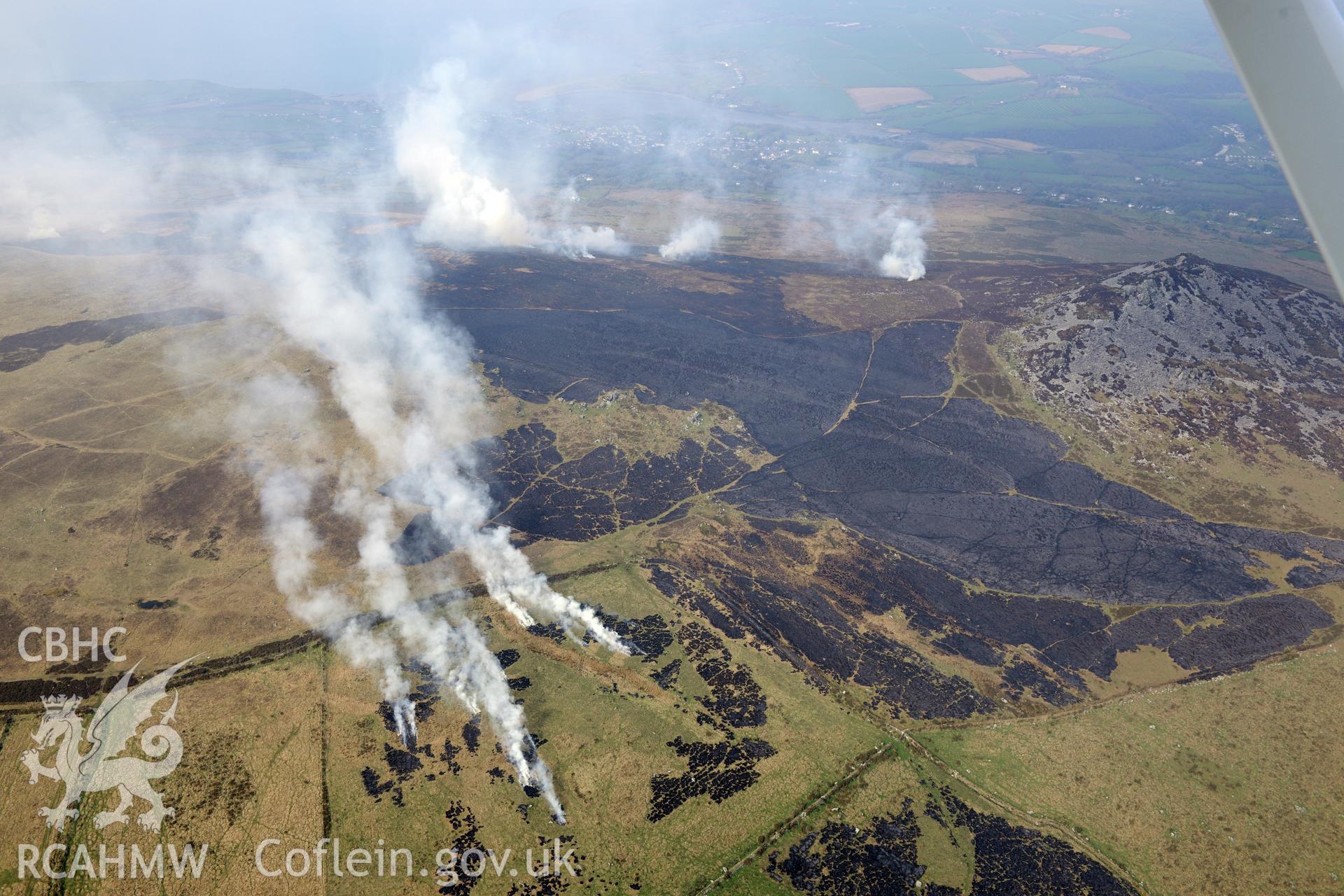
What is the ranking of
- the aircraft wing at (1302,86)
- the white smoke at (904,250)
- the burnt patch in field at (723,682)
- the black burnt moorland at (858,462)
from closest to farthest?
the aircraft wing at (1302,86), the burnt patch in field at (723,682), the black burnt moorland at (858,462), the white smoke at (904,250)

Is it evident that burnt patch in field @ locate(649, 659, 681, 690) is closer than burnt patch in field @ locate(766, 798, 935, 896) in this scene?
No

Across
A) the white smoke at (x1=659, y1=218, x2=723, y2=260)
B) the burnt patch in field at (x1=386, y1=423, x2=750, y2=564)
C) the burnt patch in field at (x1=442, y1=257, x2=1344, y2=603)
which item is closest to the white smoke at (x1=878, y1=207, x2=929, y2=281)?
the burnt patch in field at (x1=442, y1=257, x2=1344, y2=603)

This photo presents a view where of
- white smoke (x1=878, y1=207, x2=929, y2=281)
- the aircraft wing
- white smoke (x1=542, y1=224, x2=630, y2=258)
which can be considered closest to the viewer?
the aircraft wing

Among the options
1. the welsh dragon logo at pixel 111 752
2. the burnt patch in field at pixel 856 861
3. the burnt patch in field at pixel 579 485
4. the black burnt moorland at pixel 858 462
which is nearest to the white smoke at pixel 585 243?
the black burnt moorland at pixel 858 462

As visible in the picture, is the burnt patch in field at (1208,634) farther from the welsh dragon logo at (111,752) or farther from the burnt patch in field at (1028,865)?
the welsh dragon logo at (111,752)

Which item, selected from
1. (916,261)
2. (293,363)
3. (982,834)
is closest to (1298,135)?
(982,834)

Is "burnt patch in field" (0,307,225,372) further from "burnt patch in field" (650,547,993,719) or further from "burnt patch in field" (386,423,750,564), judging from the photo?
"burnt patch in field" (650,547,993,719)

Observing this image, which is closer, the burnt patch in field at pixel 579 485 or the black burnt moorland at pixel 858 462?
the black burnt moorland at pixel 858 462

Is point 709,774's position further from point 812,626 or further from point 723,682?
point 812,626
